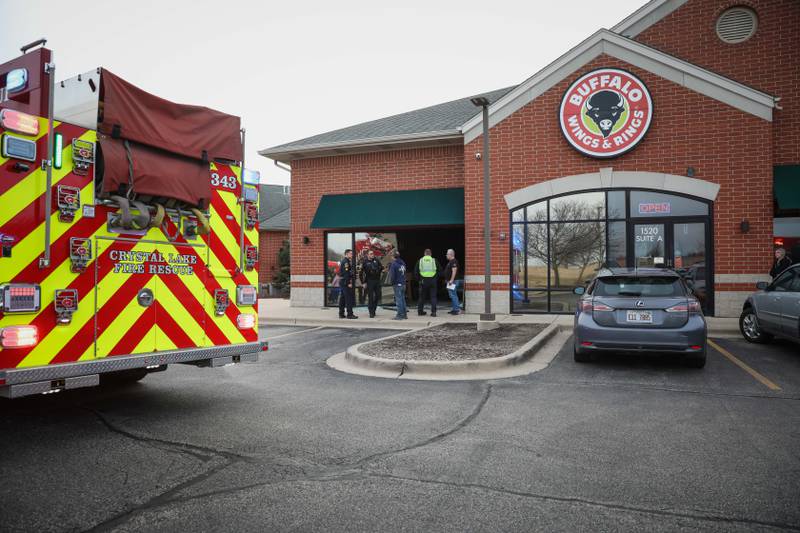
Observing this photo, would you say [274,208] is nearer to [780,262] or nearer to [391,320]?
[391,320]

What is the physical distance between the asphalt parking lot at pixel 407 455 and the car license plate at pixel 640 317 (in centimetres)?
95

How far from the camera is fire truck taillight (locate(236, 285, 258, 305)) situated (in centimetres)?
609

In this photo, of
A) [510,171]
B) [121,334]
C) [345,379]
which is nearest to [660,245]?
[510,171]

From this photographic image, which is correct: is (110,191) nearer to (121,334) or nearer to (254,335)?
(121,334)

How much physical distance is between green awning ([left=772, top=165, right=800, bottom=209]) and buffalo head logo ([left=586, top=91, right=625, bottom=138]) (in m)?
4.03

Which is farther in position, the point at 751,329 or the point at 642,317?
the point at 751,329

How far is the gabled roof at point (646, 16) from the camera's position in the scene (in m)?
16.4

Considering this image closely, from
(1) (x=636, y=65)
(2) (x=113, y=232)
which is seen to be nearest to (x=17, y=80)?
(2) (x=113, y=232)

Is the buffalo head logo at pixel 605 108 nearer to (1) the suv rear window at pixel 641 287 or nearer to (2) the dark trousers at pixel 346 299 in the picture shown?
(1) the suv rear window at pixel 641 287

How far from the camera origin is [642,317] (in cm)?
798

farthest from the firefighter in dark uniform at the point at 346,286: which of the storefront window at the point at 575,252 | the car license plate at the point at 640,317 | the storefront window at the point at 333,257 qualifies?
the car license plate at the point at 640,317

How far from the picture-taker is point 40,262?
14.5ft

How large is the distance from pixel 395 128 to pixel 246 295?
42.3ft

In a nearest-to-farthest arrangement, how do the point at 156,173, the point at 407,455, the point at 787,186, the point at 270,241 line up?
1. the point at 407,455
2. the point at 156,173
3. the point at 787,186
4. the point at 270,241
